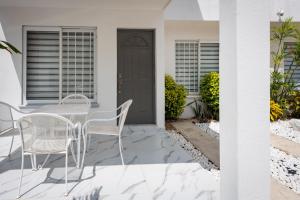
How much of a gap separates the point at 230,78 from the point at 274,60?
725cm

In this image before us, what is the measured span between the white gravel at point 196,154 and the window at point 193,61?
2.59 m

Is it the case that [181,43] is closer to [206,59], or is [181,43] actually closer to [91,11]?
[206,59]

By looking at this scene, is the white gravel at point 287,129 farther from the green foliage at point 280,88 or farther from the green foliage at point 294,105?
the green foliage at point 280,88

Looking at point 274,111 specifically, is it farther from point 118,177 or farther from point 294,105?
point 118,177

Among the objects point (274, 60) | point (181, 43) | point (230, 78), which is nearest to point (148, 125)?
point (181, 43)

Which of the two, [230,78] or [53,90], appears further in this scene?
[53,90]

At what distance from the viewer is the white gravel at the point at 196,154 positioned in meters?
4.30

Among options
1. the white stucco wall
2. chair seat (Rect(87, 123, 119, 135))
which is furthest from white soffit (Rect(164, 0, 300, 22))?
chair seat (Rect(87, 123, 119, 135))

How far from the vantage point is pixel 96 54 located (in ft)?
23.9

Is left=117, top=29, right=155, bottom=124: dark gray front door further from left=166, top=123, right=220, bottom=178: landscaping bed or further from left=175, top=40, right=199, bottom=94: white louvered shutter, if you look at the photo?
left=175, top=40, right=199, bottom=94: white louvered shutter

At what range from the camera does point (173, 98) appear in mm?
8227

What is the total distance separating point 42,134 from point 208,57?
686cm

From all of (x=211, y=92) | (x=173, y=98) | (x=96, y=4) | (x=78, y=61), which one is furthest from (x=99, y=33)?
(x=211, y=92)

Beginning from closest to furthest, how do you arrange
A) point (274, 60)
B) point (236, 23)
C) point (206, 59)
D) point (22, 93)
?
1. point (236, 23)
2. point (22, 93)
3. point (274, 60)
4. point (206, 59)
